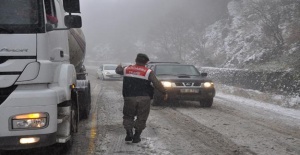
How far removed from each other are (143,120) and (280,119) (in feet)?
16.8

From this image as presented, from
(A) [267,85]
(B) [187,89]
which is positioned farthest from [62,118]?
(A) [267,85]

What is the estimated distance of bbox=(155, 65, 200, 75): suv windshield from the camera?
12.9 metres

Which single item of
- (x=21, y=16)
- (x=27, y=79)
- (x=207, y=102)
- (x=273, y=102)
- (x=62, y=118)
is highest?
(x=21, y=16)

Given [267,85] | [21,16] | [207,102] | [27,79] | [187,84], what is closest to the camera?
[27,79]

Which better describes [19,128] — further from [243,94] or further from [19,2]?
[243,94]

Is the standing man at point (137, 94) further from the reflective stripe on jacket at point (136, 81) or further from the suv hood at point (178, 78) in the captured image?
the suv hood at point (178, 78)

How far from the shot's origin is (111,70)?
93.4ft

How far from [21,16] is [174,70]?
28.9 feet

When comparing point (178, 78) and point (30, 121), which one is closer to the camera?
point (30, 121)

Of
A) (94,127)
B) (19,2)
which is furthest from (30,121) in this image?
(94,127)

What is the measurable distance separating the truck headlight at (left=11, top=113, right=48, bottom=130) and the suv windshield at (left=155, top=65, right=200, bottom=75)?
852 cm

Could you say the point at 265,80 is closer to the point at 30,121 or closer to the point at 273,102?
the point at 273,102

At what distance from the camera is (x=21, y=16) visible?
4684 mm

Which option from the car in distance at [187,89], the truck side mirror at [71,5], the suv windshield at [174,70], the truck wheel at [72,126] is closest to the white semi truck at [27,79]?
the truck side mirror at [71,5]
